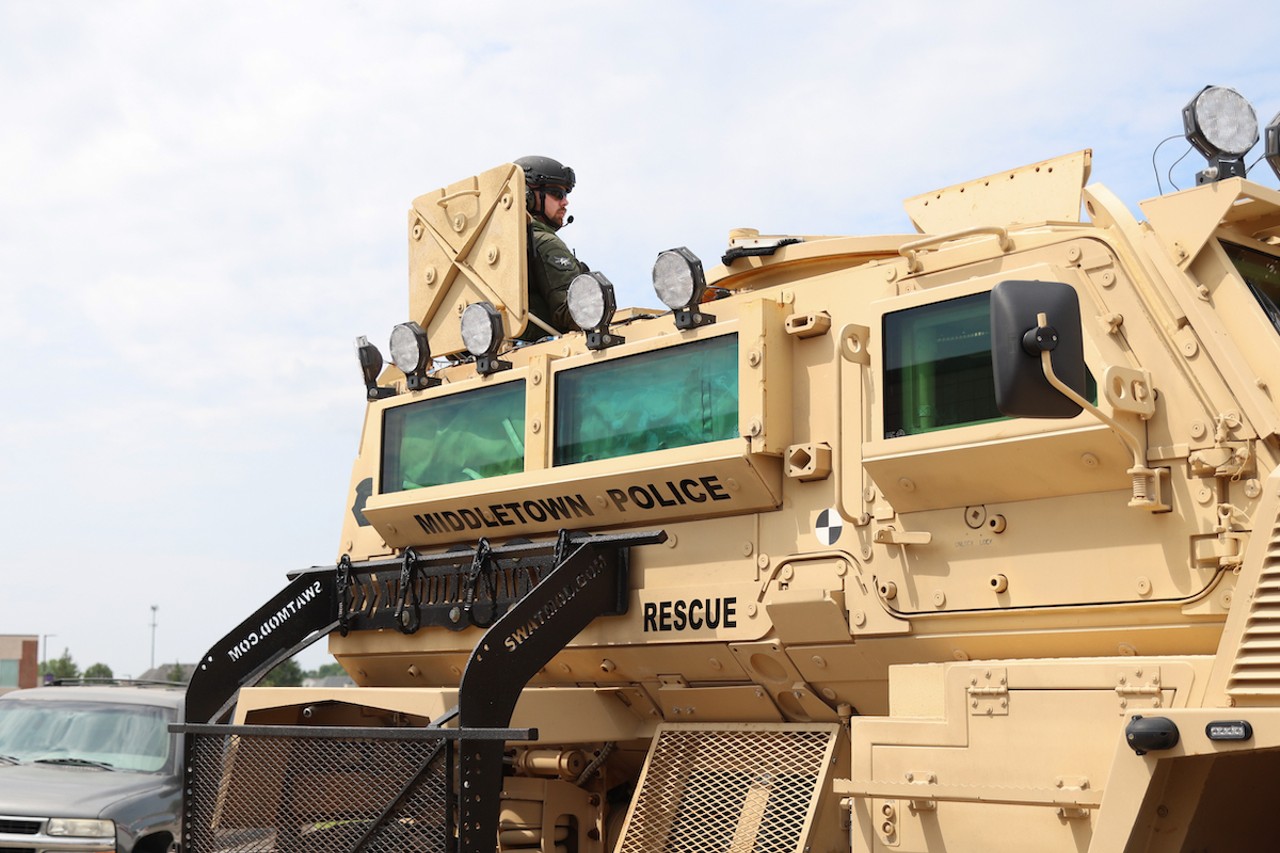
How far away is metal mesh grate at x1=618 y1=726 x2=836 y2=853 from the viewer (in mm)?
5973

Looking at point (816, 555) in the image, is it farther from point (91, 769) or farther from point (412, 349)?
point (91, 769)

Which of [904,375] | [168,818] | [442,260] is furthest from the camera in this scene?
[168,818]

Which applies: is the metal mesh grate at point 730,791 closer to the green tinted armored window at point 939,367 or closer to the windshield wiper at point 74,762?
the green tinted armored window at point 939,367

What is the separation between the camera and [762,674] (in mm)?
6328

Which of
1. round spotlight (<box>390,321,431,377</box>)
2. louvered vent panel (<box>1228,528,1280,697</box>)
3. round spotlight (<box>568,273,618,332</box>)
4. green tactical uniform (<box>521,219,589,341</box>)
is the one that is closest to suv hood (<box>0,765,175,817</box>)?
round spotlight (<box>390,321,431,377</box>)

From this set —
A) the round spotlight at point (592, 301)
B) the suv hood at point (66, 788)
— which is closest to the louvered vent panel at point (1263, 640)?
the round spotlight at point (592, 301)

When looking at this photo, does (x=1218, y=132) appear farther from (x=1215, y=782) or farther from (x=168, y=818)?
(x=168, y=818)

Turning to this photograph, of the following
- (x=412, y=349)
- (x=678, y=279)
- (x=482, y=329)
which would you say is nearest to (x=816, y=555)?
(x=678, y=279)

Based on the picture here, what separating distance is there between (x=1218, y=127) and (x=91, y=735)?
814 centimetres

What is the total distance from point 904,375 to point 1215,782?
76.7 inches

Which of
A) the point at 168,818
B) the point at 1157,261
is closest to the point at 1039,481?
the point at 1157,261

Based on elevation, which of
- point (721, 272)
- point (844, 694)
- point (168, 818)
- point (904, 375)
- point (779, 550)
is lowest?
point (168, 818)

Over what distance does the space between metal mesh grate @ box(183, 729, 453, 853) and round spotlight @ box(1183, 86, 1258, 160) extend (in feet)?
12.0

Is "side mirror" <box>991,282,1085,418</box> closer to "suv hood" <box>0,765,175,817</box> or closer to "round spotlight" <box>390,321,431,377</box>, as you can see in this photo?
"round spotlight" <box>390,321,431,377</box>
